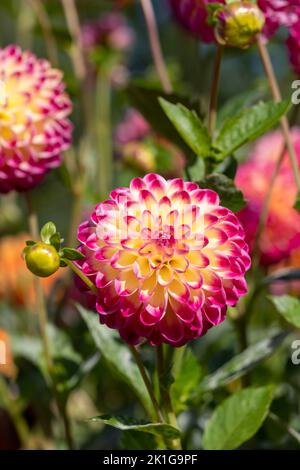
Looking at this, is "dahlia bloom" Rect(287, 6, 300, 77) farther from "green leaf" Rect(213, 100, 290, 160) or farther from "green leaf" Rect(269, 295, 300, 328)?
"green leaf" Rect(269, 295, 300, 328)

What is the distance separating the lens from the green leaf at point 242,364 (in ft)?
2.21

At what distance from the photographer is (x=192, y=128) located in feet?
2.14

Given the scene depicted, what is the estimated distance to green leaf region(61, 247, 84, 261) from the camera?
530 mm

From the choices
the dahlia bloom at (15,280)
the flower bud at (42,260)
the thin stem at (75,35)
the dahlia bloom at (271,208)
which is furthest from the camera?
the dahlia bloom at (15,280)

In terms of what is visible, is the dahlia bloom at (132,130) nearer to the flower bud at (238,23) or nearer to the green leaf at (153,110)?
the green leaf at (153,110)

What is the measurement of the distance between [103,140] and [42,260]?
2.25ft

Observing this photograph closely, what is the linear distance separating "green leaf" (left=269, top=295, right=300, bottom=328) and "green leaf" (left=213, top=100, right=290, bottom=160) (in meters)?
0.11

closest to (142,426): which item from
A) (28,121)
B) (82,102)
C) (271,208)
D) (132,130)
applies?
(28,121)

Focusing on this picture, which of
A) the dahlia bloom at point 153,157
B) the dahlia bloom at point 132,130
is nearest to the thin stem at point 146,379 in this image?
the dahlia bloom at point 153,157

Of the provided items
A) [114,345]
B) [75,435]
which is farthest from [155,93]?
[75,435]

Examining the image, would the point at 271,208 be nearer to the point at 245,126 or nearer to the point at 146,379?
the point at 245,126

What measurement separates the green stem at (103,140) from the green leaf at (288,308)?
0.35 meters

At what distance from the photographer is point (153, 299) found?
0.53 meters
